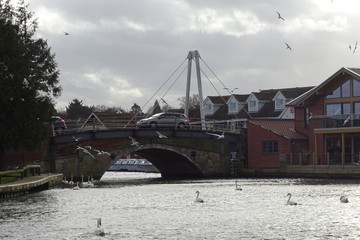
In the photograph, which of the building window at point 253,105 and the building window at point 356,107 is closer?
the building window at point 356,107

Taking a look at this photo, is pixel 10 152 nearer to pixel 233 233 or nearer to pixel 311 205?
pixel 311 205

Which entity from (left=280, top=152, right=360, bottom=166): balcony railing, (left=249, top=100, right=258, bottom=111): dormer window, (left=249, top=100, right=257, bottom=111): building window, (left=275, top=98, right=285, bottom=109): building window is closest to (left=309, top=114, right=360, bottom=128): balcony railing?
(left=280, top=152, right=360, bottom=166): balcony railing

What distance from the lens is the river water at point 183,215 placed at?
31.4m

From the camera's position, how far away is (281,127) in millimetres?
87000

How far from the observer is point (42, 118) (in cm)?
6488

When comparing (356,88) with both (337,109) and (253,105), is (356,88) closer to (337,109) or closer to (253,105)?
(337,109)

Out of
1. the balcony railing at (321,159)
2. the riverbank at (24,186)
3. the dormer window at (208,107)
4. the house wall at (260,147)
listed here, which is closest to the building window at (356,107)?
the balcony railing at (321,159)

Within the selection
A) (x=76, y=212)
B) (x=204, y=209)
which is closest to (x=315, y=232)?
(x=204, y=209)

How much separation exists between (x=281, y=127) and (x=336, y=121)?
1016 cm

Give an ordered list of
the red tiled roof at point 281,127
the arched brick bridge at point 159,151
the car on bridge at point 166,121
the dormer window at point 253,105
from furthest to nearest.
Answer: the dormer window at point 253,105 → the car on bridge at point 166,121 → the red tiled roof at point 281,127 → the arched brick bridge at point 159,151

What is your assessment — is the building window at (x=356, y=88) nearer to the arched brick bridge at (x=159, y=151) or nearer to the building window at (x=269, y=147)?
the building window at (x=269, y=147)

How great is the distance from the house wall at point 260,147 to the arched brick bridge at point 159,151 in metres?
1.25

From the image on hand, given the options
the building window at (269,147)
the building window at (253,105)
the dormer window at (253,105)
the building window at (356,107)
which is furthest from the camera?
the building window at (253,105)

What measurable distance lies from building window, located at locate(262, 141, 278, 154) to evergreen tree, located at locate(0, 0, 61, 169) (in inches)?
1038
